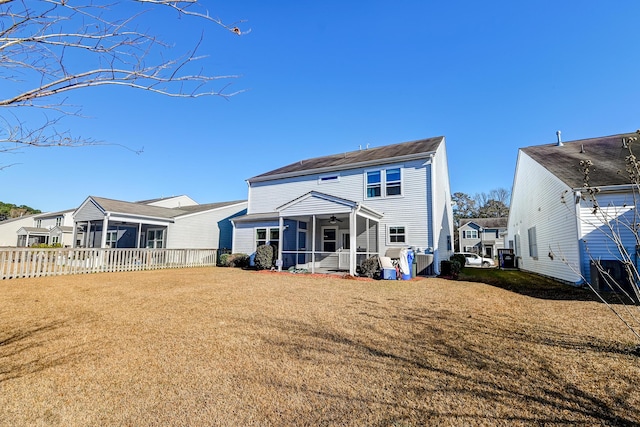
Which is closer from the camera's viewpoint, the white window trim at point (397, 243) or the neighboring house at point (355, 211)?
the neighboring house at point (355, 211)

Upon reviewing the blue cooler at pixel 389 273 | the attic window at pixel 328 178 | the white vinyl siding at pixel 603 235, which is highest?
the attic window at pixel 328 178

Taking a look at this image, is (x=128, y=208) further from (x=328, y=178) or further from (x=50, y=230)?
(x=50, y=230)

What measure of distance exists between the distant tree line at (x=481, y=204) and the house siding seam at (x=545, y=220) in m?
49.4

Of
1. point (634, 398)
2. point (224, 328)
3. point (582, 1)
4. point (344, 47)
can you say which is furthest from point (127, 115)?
point (582, 1)

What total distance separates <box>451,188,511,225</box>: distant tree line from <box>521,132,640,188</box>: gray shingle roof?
53.1 m

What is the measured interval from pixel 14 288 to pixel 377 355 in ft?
38.9

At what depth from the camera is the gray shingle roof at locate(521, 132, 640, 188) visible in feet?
33.1

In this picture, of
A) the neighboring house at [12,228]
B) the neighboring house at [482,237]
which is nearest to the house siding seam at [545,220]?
the neighboring house at [482,237]

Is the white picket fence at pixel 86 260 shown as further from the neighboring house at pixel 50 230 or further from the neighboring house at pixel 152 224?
the neighboring house at pixel 50 230

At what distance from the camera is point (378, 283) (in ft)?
34.7

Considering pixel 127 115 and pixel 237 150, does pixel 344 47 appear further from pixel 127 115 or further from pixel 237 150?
pixel 237 150

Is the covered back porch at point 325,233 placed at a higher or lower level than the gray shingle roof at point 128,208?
lower

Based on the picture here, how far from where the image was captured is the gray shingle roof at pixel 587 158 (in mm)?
10094

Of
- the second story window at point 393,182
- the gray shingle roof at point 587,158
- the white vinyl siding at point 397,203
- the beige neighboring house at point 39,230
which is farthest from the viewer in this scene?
the beige neighboring house at point 39,230
